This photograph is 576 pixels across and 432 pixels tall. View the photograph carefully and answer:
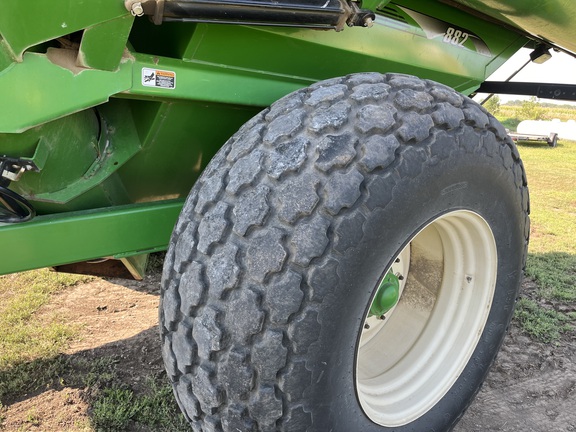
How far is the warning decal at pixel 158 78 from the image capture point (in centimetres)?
158

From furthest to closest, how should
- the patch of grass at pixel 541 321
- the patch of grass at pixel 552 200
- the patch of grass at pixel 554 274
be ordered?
the patch of grass at pixel 552 200 < the patch of grass at pixel 554 274 < the patch of grass at pixel 541 321

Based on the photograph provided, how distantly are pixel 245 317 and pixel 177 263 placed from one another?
0.28 m

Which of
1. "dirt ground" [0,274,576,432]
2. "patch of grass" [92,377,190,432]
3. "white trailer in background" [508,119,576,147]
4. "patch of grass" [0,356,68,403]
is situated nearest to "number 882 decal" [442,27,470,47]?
"dirt ground" [0,274,576,432]

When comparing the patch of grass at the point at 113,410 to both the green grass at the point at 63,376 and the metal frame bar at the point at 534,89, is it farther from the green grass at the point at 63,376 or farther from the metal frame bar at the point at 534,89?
the metal frame bar at the point at 534,89

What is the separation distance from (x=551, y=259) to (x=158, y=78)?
14.0 feet

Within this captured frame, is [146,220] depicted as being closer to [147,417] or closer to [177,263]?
[177,263]

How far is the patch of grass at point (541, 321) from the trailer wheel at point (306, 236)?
189cm

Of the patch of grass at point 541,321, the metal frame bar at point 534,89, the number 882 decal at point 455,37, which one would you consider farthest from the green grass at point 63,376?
the metal frame bar at point 534,89

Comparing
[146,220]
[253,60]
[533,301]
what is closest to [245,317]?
[146,220]

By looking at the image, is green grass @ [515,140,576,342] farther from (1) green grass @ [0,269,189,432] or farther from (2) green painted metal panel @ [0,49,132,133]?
(2) green painted metal panel @ [0,49,132,133]

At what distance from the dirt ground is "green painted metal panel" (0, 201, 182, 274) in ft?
3.32

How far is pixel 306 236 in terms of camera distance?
4.56 ft

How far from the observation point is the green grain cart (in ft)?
4.62

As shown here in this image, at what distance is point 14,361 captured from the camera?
2.78 metres
